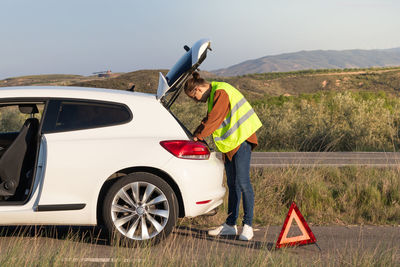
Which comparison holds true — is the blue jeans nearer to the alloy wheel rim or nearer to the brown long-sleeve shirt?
the brown long-sleeve shirt

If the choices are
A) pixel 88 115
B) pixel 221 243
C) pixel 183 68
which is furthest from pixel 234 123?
pixel 88 115

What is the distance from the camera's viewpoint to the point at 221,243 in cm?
590

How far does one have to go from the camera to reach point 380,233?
Answer: 21.0 ft

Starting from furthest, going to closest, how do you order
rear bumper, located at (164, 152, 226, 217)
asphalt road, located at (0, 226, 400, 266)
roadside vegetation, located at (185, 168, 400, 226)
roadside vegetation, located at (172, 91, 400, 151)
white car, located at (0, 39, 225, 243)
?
roadside vegetation, located at (172, 91, 400, 151)
roadside vegetation, located at (185, 168, 400, 226)
rear bumper, located at (164, 152, 226, 217)
white car, located at (0, 39, 225, 243)
asphalt road, located at (0, 226, 400, 266)

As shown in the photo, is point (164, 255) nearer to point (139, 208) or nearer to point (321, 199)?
point (139, 208)

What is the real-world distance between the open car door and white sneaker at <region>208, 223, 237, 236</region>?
1527 mm

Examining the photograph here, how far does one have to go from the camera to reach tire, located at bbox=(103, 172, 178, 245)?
5.52 m

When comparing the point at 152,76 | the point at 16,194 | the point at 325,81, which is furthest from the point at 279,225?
the point at 325,81

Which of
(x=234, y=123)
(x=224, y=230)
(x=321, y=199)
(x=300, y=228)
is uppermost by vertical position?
(x=234, y=123)

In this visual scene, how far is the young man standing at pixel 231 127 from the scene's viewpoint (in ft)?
19.6

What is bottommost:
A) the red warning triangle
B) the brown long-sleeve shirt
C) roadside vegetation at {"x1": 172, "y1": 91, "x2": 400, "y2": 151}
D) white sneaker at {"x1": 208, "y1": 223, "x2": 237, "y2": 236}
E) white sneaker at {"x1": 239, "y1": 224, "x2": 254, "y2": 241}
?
roadside vegetation at {"x1": 172, "y1": 91, "x2": 400, "y2": 151}

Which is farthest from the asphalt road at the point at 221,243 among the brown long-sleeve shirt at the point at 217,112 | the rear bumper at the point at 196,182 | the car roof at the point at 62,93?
the car roof at the point at 62,93

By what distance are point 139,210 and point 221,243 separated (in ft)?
3.27

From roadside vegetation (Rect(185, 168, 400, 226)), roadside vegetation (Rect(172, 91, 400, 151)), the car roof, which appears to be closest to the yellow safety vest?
the car roof
